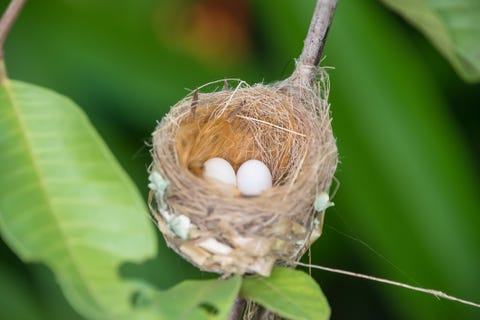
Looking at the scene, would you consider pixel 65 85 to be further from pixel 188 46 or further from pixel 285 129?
pixel 285 129

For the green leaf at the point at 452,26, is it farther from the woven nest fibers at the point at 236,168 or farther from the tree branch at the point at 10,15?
the tree branch at the point at 10,15

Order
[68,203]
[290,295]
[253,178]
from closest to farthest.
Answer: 1. [68,203]
2. [290,295]
3. [253,178]

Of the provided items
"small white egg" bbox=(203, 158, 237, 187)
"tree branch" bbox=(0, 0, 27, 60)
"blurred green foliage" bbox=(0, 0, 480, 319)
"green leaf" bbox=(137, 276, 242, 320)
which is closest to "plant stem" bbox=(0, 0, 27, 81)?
"tree branch" bbox=(0, 0, 27, 60)

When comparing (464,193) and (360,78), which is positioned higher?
(360,78)

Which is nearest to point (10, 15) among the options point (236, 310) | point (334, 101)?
point (236, 310)

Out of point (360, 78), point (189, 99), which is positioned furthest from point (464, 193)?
point (189, 99)

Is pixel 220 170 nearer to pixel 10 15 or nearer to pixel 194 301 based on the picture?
pixel 194 301
